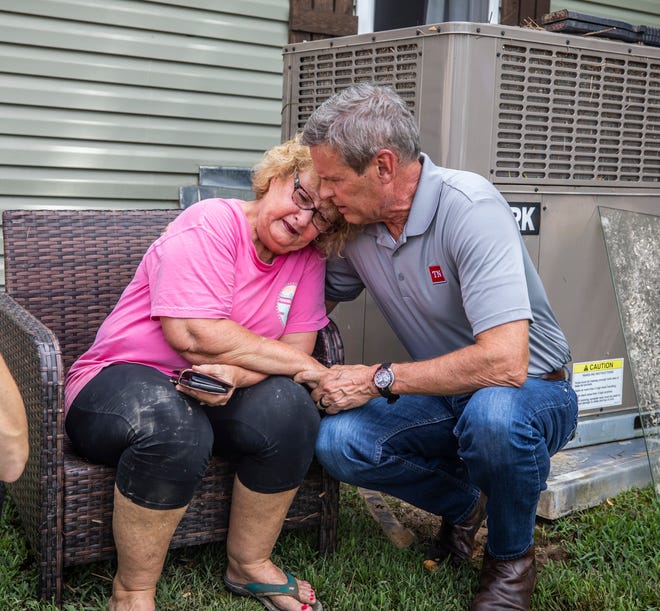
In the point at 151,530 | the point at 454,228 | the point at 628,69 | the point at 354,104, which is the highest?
the point at 628,69

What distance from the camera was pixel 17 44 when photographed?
4137 millimetres

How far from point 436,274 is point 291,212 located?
0.45 meters

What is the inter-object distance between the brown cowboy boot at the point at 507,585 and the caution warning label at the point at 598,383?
101cm

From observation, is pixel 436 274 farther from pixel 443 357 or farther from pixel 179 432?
pixel 179 432

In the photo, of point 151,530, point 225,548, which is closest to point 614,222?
point 225,548

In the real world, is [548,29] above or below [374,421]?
above

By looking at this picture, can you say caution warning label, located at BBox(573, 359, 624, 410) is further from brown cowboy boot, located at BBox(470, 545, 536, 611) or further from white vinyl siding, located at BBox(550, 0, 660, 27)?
white vinyl siding, located at BBox(550, 0, 660, 27)

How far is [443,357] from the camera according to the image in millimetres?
2406

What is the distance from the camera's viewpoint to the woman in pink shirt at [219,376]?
224 cm

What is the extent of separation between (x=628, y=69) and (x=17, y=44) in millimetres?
2765

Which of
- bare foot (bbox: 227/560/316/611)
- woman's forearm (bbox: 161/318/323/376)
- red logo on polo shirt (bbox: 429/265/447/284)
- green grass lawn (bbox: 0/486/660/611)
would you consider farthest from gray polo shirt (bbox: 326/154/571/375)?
bare foot (bbox: 227/560/316/611)

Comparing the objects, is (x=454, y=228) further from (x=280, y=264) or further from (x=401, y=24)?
(x=401, y=24)

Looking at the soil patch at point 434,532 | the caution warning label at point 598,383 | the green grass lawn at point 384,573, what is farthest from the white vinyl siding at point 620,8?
the green grass lawn at point 384,573

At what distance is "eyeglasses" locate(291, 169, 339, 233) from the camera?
2459 millimetres
